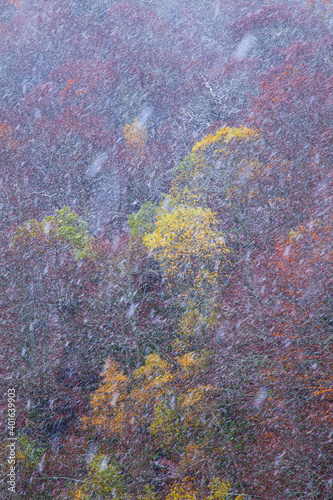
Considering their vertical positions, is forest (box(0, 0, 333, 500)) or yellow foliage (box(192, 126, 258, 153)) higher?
yellow foliage (box(192, 126, 258, 153))

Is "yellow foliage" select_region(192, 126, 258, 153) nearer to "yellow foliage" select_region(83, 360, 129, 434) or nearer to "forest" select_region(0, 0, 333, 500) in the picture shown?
"forest" select_region(0, 0, 333, 500)

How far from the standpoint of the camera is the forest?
40.8 feet

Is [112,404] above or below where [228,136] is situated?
below

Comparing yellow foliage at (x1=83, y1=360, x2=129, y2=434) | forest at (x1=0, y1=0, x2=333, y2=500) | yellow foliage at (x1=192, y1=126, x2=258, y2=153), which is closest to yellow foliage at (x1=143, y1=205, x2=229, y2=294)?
forest at (x1=0, y1=0, x2=333, y2=500)

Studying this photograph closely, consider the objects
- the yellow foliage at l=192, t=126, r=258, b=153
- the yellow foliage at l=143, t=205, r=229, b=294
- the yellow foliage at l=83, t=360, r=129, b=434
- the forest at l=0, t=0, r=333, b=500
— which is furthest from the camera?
the yellow foliage at l=192, t=126, r=258, b=153

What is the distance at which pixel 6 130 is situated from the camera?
2702cm

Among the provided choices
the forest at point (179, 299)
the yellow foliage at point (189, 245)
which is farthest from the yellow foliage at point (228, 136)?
the yellow foliage at point (189, 245)

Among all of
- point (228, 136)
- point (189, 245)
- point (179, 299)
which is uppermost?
point (228, 136)

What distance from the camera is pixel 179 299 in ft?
52.6

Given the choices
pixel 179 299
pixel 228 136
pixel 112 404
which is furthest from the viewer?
pixel 228 136

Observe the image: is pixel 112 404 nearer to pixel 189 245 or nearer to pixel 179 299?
pixel 179 299

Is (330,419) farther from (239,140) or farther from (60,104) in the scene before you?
(60,104)

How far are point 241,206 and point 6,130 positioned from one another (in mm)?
18429

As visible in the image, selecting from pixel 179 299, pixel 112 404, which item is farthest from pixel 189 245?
pixel 112 404
